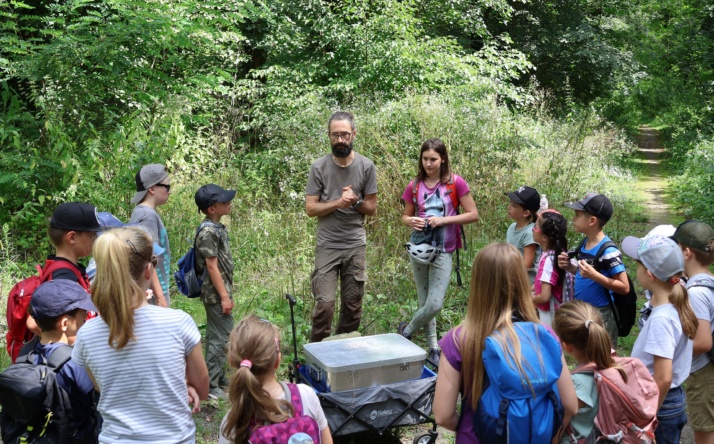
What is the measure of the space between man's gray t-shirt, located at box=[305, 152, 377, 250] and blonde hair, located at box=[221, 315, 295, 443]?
279 cm

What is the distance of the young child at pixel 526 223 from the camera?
495 cm

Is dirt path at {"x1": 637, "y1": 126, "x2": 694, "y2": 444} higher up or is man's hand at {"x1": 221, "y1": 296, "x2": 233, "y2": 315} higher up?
man's hand at {"x1": 221, "y1": 296, "x2": 233, "y2": 315}

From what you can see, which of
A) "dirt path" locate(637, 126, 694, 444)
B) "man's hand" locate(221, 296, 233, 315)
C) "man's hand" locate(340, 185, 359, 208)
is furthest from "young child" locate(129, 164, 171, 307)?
"dirt path" locate(637, 126, 694, 444)

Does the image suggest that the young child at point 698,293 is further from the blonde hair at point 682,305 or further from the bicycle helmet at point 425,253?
the bicycle helmet at point 425,253

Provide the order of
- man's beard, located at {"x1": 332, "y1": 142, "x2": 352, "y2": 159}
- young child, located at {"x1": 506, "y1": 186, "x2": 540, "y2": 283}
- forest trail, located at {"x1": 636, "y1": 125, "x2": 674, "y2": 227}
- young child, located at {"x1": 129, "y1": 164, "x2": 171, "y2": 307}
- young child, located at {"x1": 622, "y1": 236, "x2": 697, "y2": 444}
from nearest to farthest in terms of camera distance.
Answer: young child, located at {"x1": 622, "y1": 236, "x2": 697, "y2": 444}, young child, located at {"x1": 129, "y1": 164, "x2": 171, "y2": 307}, young child, located at {"x1": 506, "y1": 186, "x2": 540, "y2": 283}, man's beard, located at {"x1": 332, "y1": 142, "x2": 352, "y2": 159}, forest trail, located at {"x1": 636, "y1": 125, "x2": 674, "y2": 227}

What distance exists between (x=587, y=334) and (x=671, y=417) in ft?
3.21

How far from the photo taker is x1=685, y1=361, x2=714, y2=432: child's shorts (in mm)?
3531

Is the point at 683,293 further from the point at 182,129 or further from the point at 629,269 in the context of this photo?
the point at 182,129

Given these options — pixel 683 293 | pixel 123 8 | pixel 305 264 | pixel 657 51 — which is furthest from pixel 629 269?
pixel 657 51

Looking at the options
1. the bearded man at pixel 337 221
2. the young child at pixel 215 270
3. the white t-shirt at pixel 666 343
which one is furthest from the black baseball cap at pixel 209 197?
the white t-shirt at pixel 666 343

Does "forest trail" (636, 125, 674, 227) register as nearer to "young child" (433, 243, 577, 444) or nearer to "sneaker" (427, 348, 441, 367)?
"sneaker" (427, 348, 441, 367)

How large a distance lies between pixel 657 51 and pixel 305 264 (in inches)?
863

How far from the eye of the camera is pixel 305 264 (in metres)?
7.43

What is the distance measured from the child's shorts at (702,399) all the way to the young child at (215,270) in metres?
3.16
